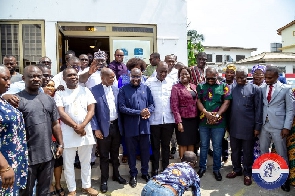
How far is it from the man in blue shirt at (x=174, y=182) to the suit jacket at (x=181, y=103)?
1.57 m

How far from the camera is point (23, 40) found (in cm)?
815

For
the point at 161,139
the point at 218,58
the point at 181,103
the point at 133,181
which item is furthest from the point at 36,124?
the point at 218,58

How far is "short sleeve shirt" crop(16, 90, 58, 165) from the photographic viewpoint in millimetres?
3464

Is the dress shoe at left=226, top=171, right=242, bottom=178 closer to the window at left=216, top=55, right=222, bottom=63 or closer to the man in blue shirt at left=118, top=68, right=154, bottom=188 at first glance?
the man in blue shirt at left=118, top=68, right=154, bottom=188

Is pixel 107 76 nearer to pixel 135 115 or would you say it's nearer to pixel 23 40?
pixel 135 115

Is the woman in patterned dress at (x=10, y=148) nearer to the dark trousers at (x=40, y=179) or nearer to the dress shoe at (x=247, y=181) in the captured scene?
the dark trousers at (x=40, y=179)

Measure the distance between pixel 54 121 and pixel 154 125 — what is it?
188 centimetres

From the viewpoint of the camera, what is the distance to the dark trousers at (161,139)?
5121mm

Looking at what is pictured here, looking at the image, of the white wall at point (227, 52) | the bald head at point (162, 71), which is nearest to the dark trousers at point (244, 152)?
the bald head at point (162, 71)

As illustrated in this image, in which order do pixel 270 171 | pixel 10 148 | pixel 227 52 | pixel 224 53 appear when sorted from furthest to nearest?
1. pixel 227 52
2. pixel 224 53
3. pixel 270 171
4. pixel 10 148

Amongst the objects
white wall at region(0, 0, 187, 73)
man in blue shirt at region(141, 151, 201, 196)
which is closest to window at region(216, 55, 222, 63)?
white wall at region(0, 0, 187, 73)

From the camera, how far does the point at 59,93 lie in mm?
4367

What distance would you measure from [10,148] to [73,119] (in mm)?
1500

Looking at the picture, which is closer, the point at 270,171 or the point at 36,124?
the point at 36,124
